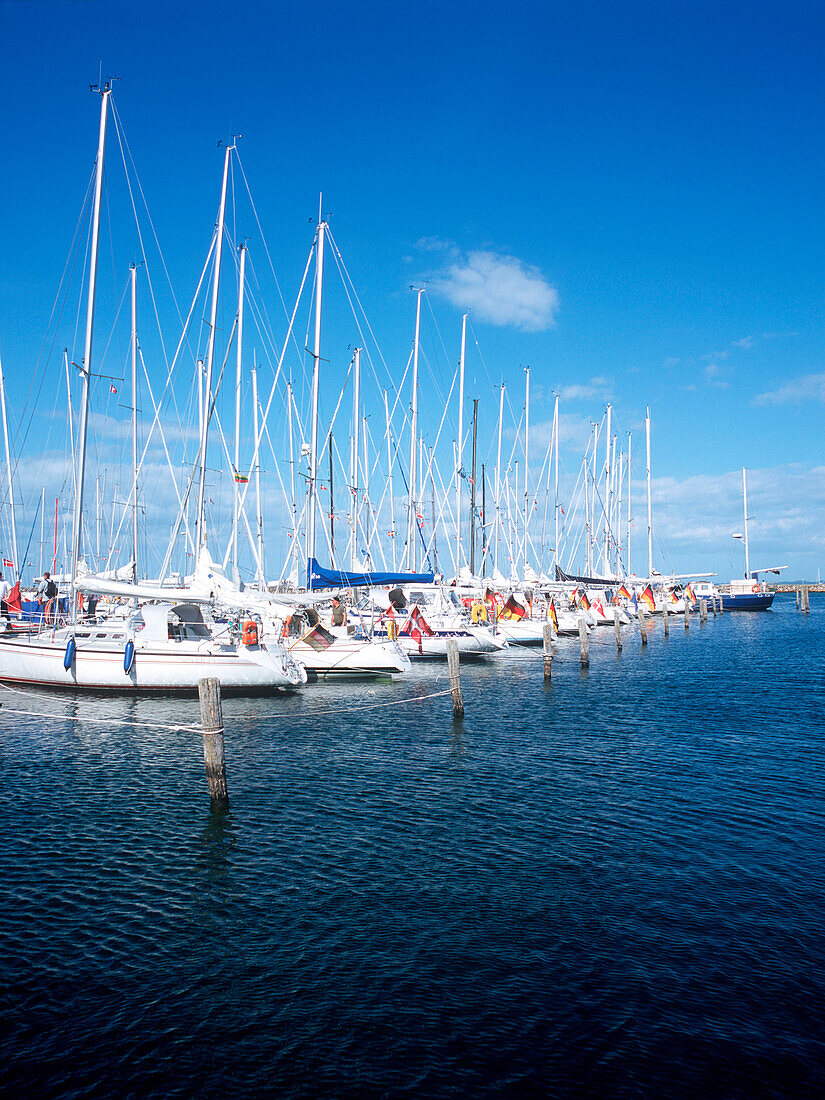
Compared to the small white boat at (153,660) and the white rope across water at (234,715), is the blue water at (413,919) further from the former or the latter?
the small white boat at (153,660)

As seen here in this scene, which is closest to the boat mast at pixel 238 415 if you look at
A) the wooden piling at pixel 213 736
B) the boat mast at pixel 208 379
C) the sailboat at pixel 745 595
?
the boat mast at pixel 208 379

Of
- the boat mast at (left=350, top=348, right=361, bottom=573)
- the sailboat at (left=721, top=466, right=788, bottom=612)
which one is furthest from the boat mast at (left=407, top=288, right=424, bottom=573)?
the sailboat at (left=721, top=466, right=788, bottom=612)

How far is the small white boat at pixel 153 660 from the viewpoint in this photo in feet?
86.6

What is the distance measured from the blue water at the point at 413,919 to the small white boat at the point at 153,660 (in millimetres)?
5978

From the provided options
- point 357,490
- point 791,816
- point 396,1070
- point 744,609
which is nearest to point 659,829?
point 791,816

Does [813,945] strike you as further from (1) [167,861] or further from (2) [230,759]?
(2) [230,759]

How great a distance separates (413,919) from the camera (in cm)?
1006

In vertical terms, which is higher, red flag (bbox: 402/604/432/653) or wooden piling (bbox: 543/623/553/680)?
red flag (bbox: 402/604/432/653)

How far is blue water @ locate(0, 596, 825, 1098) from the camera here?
7.22 meters

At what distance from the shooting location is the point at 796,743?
68.7 ft

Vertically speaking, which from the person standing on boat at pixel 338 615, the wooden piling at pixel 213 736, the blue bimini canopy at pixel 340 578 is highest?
the blue bimini canopy at pixel 340 578

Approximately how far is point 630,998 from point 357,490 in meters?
45.4

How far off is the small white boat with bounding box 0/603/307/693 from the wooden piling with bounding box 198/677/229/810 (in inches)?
487

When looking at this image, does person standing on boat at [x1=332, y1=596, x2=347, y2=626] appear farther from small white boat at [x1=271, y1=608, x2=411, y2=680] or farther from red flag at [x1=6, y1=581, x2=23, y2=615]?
red flag at [x1=6, y1=581, x2=23, y2=615]
